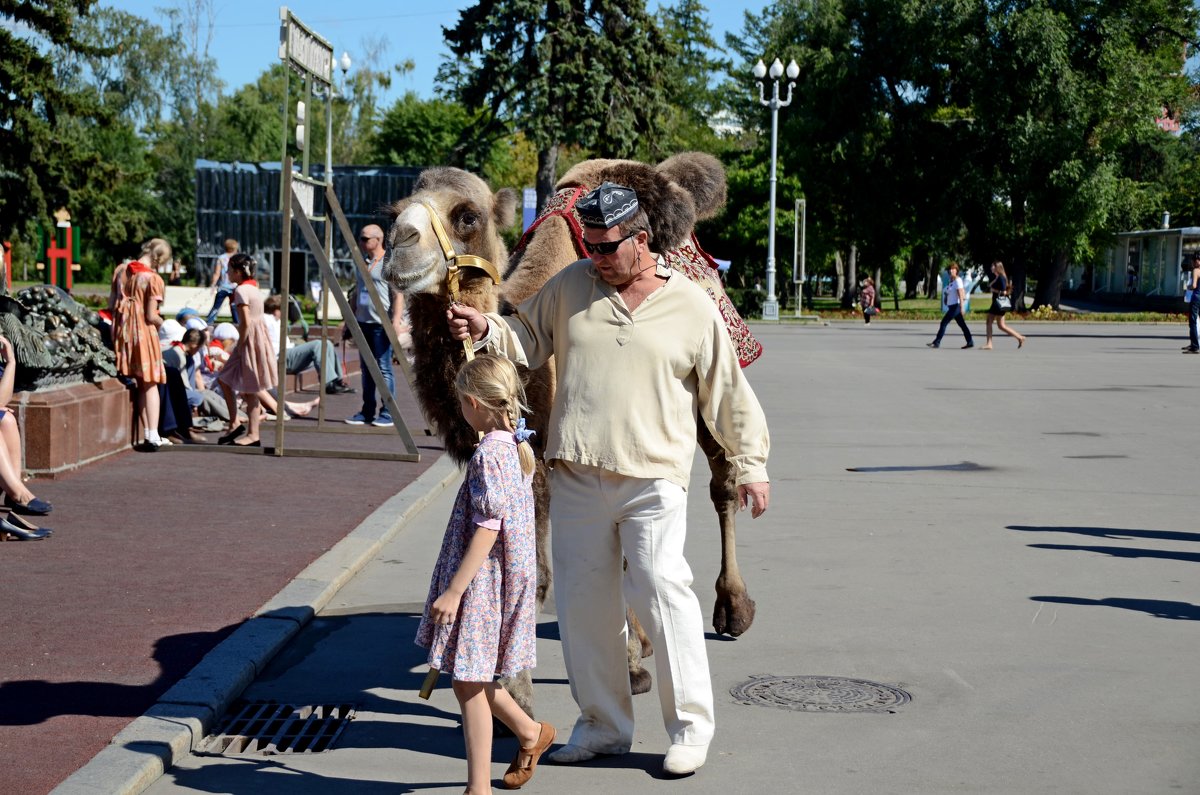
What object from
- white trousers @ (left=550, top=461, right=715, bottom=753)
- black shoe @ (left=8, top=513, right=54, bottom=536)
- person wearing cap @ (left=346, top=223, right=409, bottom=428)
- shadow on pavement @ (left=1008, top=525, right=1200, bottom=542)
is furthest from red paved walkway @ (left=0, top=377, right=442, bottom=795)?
shadow on pavement @ (left=1008, top=525, right=1200, bottom=542)

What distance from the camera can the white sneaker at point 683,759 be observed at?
4633 mm

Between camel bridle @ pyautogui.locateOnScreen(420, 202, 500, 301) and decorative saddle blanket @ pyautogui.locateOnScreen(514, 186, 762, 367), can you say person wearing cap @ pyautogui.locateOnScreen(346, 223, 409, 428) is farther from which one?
camel bridle @ pyautogui.locateOnScreen(420, 202, 500, 301)

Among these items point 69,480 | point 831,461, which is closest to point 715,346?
point 69,480

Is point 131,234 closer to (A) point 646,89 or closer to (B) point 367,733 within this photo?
(A) point 646,89

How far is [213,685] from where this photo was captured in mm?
5426

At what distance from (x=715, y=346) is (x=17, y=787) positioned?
2582 millimetres

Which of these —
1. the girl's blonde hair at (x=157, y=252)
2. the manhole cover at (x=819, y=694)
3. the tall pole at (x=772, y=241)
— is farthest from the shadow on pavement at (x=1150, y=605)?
the tall pole at (x=772, y=241)

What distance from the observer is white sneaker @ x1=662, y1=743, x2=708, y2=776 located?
463cm

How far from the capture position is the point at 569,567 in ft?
15.7

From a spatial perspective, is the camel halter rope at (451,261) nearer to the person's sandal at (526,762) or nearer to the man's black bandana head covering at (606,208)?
the man's black bandana head covering at (606,208)

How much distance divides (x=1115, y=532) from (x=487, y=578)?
6053 millimetres

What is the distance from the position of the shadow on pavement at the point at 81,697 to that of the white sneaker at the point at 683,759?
6.41 feet

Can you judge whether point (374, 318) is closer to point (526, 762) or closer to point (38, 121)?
point (526, 762)

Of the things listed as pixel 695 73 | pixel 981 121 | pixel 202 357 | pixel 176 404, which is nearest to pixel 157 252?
pixel 176 404
